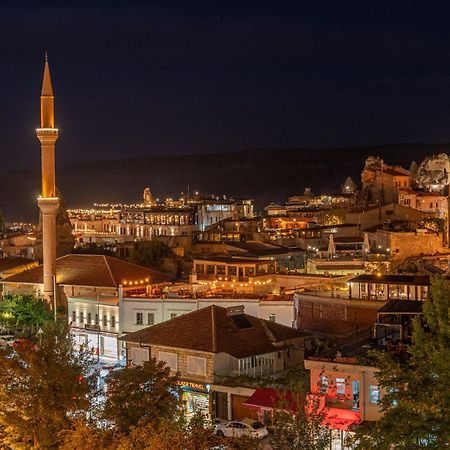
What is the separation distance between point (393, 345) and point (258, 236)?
4836 centimetres

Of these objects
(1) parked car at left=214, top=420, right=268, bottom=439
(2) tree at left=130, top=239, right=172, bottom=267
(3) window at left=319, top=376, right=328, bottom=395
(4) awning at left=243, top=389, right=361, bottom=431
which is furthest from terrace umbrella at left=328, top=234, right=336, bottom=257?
(3) window at left=319, top=376, right=328, bottom=395

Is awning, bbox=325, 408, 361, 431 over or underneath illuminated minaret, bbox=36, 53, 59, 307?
underneath

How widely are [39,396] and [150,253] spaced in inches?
1625

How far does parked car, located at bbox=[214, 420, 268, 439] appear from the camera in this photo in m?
28.1

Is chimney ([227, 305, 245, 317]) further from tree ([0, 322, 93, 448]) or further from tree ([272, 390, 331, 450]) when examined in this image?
tree ([272, 390, 331, 450])

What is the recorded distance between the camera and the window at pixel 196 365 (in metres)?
33.0

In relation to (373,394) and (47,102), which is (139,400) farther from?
(47,102)

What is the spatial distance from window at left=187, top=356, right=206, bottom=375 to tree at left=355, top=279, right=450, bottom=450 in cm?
1333

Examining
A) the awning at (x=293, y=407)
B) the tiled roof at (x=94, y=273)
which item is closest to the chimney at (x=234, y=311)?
the awning at (x=293, y=407)

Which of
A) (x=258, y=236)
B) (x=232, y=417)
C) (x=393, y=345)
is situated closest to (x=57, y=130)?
→ (x=258, y=236)

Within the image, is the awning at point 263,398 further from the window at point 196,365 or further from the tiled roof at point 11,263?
the tiled roof at point 11,263

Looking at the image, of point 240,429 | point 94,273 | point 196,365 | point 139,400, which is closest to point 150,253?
point 94,273

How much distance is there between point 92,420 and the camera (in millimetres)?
26188

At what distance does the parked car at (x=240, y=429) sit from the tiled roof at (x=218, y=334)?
3930 millimetres
